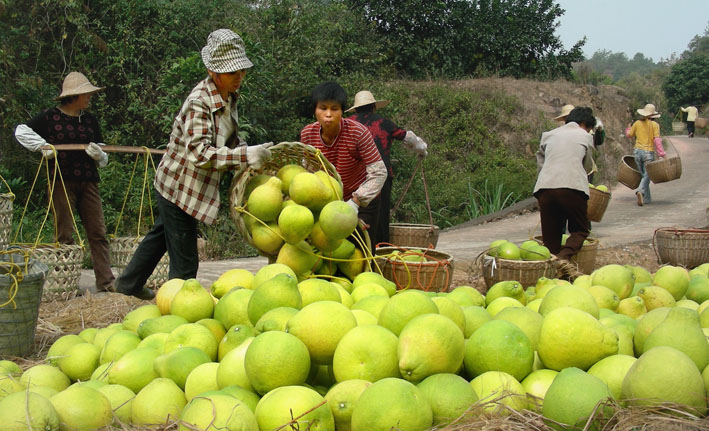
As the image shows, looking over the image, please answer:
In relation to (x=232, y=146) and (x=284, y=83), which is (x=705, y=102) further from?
(x=232, y=146)

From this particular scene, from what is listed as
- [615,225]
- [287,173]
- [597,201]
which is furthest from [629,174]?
[287,173]

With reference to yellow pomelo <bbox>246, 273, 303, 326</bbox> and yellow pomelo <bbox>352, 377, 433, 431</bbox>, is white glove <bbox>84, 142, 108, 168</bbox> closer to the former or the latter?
yellow pomelo <bbox>246, 273, 303, 326</bbox>

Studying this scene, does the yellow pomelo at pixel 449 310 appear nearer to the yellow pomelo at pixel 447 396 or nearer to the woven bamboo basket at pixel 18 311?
the yellow pomelo at pixel 447 396

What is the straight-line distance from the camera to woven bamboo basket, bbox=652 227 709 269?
6.09m

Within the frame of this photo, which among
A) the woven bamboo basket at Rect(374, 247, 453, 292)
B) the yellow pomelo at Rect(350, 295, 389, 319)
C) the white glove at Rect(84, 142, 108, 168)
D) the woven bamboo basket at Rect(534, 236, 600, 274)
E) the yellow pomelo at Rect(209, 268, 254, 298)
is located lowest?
the woven bamboo basket at Rect(534, 236, 600, 274)

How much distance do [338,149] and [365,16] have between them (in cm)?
1491

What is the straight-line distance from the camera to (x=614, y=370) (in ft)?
5.80

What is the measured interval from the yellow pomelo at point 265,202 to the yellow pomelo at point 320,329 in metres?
1.37

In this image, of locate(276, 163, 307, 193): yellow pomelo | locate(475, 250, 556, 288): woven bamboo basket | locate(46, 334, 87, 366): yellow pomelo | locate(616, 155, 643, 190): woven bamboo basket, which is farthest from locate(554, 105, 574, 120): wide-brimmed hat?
locate(46, 334, 87, 366): yellow pomelo

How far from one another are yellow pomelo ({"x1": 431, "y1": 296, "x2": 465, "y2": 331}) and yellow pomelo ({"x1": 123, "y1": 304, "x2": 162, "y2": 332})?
1.29 metres

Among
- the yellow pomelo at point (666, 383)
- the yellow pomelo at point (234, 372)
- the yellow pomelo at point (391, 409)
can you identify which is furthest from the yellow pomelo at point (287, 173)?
the yellow pomelo at point (666, 383)

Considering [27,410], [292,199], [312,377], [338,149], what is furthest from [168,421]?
[338,149]

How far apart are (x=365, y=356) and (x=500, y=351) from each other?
44 cm

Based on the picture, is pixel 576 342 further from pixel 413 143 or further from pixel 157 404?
pixel 413 143
